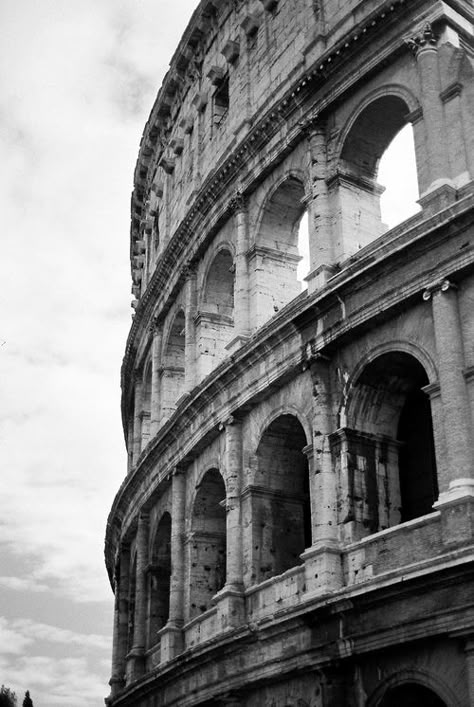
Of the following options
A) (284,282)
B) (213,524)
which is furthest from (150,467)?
(284,282)

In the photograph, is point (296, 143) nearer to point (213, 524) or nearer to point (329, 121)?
point (329, 121)

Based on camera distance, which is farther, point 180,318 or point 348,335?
point 180,318

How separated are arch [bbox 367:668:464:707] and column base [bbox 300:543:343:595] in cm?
152

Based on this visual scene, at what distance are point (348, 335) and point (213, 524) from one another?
557 centimetres

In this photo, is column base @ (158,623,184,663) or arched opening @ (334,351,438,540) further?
column base @ (158,623,184,663)

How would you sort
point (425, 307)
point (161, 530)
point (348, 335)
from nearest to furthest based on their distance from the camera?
point (425, 307), point (348, 335), point (161, 530)

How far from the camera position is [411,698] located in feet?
43.0

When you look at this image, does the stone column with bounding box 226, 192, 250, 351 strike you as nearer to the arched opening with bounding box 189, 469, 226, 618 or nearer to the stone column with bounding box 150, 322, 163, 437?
the arched opening with bounding box 189, 469, 226, 618

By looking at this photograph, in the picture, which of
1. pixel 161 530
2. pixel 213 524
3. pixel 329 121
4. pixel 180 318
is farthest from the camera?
pixel 180 318

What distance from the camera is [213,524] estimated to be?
19.1 meters

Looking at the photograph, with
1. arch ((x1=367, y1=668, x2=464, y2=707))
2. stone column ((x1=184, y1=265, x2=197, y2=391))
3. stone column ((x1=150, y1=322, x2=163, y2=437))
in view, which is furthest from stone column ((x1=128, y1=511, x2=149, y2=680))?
arch ((x1=367, y1=668, x2=464, y2=707))

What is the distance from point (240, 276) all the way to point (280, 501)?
14.7 feet

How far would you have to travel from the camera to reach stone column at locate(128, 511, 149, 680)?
68.6 ft

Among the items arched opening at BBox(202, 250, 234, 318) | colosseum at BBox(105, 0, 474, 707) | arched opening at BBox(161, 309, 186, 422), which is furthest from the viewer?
arched opening at BBox(161, 309, 186, 422)
